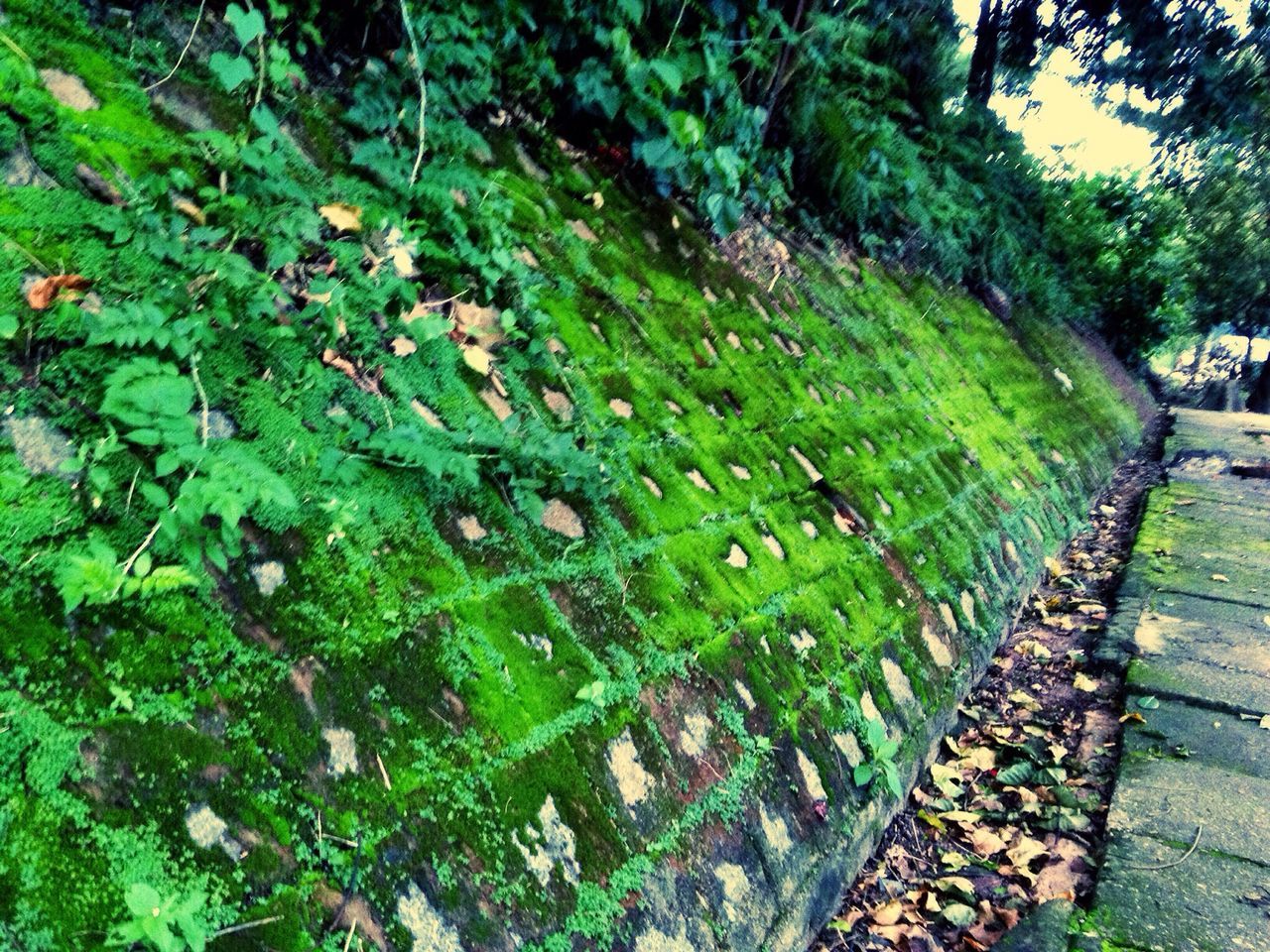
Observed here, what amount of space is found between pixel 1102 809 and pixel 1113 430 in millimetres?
7468

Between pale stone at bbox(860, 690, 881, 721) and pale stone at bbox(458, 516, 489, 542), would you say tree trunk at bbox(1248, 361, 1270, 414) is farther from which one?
pale stone at bbox(458, 516, 489, 542)

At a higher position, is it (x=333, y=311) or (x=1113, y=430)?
(x=333, y=311)

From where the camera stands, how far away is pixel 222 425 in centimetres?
151

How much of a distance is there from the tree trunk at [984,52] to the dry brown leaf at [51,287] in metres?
12.1

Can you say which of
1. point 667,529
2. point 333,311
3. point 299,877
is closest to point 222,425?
point 333,311

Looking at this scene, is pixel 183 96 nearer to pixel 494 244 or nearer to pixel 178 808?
pixel 494 244

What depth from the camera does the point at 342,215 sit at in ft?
6.92

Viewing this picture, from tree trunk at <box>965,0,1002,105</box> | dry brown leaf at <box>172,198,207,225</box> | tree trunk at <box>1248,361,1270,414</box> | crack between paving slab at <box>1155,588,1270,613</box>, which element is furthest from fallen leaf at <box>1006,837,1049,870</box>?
tree trunk at <box>1248,361,1270,414</box>

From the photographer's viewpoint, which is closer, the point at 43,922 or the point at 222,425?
the point at 43,922

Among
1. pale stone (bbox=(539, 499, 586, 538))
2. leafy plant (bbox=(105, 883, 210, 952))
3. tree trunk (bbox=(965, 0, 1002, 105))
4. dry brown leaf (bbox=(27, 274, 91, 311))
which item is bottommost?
leafy plant (bbox=(105, 883, 210, 952))

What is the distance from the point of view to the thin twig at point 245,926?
1.04 meters

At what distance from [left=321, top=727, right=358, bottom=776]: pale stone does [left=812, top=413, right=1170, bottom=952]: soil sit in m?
1.35

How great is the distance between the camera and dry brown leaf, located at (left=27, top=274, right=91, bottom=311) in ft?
4.51

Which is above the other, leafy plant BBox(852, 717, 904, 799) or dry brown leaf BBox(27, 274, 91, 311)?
dry brown leaf BBox(27, 274, 91, 311)
